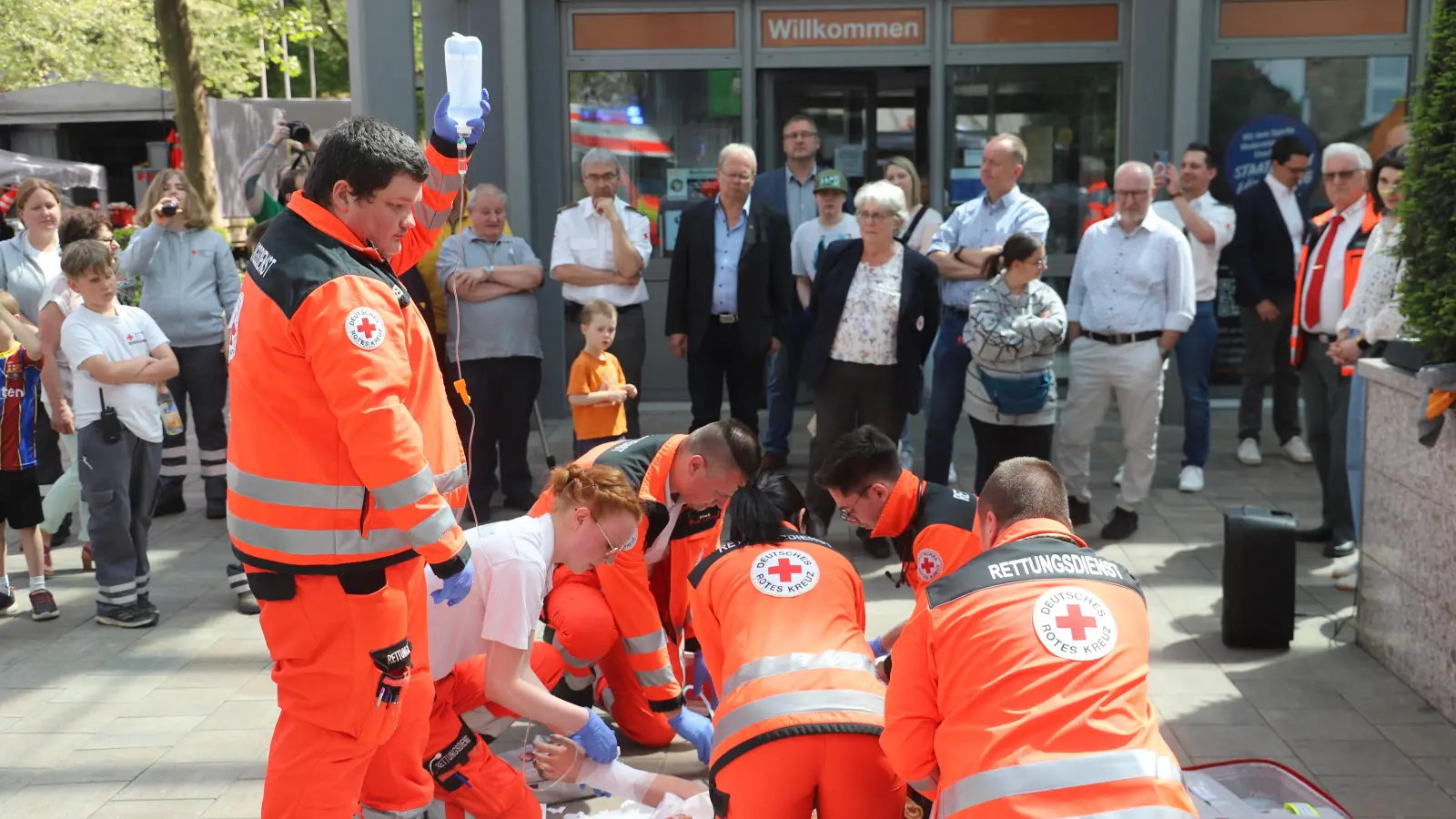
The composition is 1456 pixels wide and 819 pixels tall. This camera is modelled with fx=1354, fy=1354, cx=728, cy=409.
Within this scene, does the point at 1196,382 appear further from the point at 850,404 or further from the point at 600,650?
the point at 600,650

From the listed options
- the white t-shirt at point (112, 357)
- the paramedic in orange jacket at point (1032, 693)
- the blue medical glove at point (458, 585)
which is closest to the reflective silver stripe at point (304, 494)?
the blue medical glove at point (458, 585)

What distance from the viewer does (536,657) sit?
423 cm

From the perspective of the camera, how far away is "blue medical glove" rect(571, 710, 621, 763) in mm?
3770

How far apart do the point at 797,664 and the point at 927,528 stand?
86 cm

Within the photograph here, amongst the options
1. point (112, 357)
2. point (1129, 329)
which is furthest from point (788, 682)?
point (1129, 329)

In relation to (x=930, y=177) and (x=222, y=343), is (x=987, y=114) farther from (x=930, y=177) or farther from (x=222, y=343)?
(x=222, y=343)

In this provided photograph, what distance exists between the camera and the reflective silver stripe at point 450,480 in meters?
3.28

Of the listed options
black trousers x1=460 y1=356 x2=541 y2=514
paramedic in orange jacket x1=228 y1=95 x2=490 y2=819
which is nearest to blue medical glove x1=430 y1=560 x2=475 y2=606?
paramedic in orange jacket x1=228 y1=95 x2=490 y2=819

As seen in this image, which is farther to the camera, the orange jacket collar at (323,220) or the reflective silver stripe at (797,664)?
the reflective silver stripe at (797,664)

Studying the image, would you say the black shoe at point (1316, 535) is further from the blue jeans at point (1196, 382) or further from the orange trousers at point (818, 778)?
the orange trousers at point (818, 778)

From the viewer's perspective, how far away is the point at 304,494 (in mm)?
3088

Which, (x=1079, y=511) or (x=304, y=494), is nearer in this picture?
A: (x=304, y=494)

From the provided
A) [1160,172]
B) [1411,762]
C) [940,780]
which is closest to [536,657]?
[940,780]

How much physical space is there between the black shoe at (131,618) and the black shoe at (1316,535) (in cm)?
539
